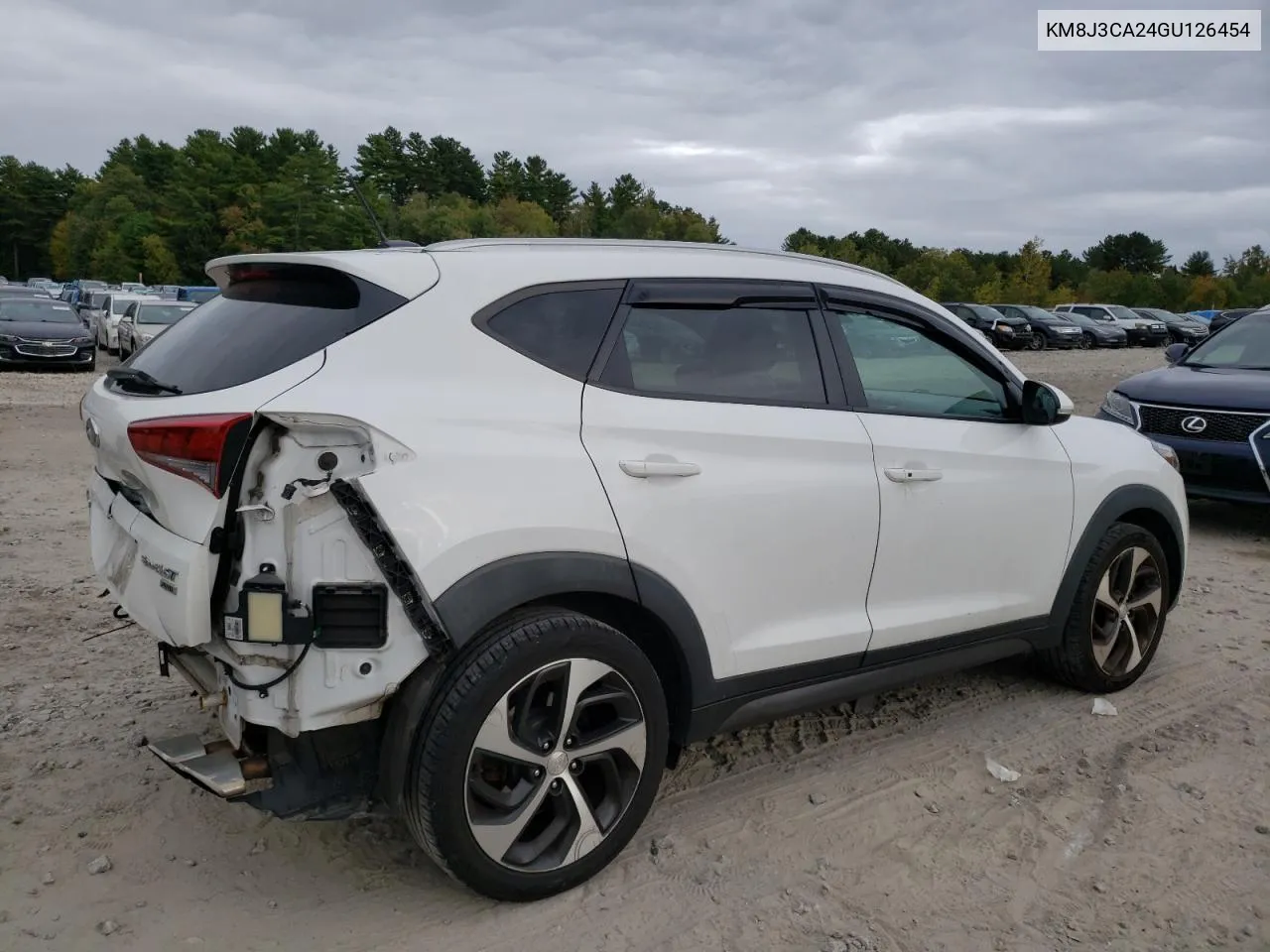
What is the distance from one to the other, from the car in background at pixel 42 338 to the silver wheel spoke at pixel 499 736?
20205 millimetres

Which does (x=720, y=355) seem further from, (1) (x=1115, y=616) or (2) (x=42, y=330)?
(2) (x=42, y=330)

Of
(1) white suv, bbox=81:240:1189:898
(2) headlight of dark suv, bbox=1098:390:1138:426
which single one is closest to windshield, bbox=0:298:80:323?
(2) headlight of dark suv, bbox=1098:390:1138:426

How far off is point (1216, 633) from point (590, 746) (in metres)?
4.05

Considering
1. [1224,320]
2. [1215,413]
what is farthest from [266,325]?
[1224,320]

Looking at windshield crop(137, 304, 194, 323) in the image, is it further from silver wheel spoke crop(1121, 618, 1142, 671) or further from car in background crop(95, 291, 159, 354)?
silver wheel spoke crop(1121, 618, 1142, 671)

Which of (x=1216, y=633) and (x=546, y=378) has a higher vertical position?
(x=546, y=378)

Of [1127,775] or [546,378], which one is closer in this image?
[546,378]

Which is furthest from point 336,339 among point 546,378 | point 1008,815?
point 1008,815

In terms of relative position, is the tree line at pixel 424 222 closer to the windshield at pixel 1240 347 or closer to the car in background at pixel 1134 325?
the car in background at pixel 1134 325

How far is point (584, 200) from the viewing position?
78.2m

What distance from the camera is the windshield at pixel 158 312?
21828 mm

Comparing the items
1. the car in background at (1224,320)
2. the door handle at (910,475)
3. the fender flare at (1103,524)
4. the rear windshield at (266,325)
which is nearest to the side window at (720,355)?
the door handle at (910,475)

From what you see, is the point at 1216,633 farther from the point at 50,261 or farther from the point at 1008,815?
the point at 50,261

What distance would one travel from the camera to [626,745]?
117 inches
